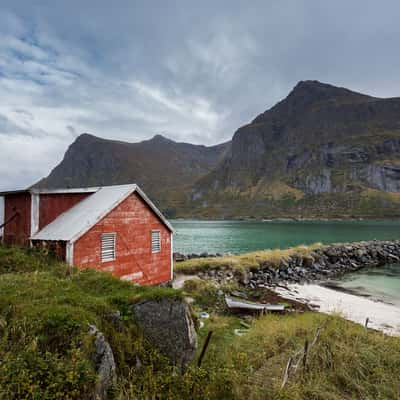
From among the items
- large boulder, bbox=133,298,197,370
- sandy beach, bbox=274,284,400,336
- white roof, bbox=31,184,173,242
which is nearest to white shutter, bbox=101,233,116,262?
white roof, bbox=31,184,173,242

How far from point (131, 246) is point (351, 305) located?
14620mm

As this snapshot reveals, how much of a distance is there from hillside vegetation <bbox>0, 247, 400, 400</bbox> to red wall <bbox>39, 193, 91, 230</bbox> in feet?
23.4

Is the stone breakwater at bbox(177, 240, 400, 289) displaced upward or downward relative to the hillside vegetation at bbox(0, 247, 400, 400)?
downward

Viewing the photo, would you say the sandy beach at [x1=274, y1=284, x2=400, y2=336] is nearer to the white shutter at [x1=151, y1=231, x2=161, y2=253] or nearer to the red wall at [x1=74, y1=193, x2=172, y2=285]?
the red wall at [x1=74, y1=193, x2=172, y2=285]

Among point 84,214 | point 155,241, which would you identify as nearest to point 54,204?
point 84,214

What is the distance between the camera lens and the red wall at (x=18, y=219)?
14.7 metres

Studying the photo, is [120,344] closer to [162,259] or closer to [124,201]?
[124,201]

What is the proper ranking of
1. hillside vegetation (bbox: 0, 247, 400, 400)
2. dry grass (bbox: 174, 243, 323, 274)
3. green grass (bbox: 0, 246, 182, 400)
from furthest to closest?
dry grass (bbox: 174, 243, 323, 274) → hillside vegetation (bbox: 0, 247, 400, 400) → green grass (bbox: 0, 246, 182, 400)

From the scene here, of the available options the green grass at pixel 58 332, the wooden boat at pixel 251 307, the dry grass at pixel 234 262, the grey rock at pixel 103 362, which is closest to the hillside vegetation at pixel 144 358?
the green grass at pixel 58 332

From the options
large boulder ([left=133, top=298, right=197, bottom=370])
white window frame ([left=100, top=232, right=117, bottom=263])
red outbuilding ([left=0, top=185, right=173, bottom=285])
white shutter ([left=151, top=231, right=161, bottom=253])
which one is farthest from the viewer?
white shutter ([left=151, top=231, right=161, bottom=253])

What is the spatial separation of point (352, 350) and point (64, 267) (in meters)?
9.58

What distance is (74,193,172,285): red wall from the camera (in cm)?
1226

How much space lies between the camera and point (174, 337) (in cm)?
676

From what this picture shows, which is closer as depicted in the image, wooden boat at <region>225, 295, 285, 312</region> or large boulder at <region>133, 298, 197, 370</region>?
large boulder at <region>133, 298, 197, 370</region>
